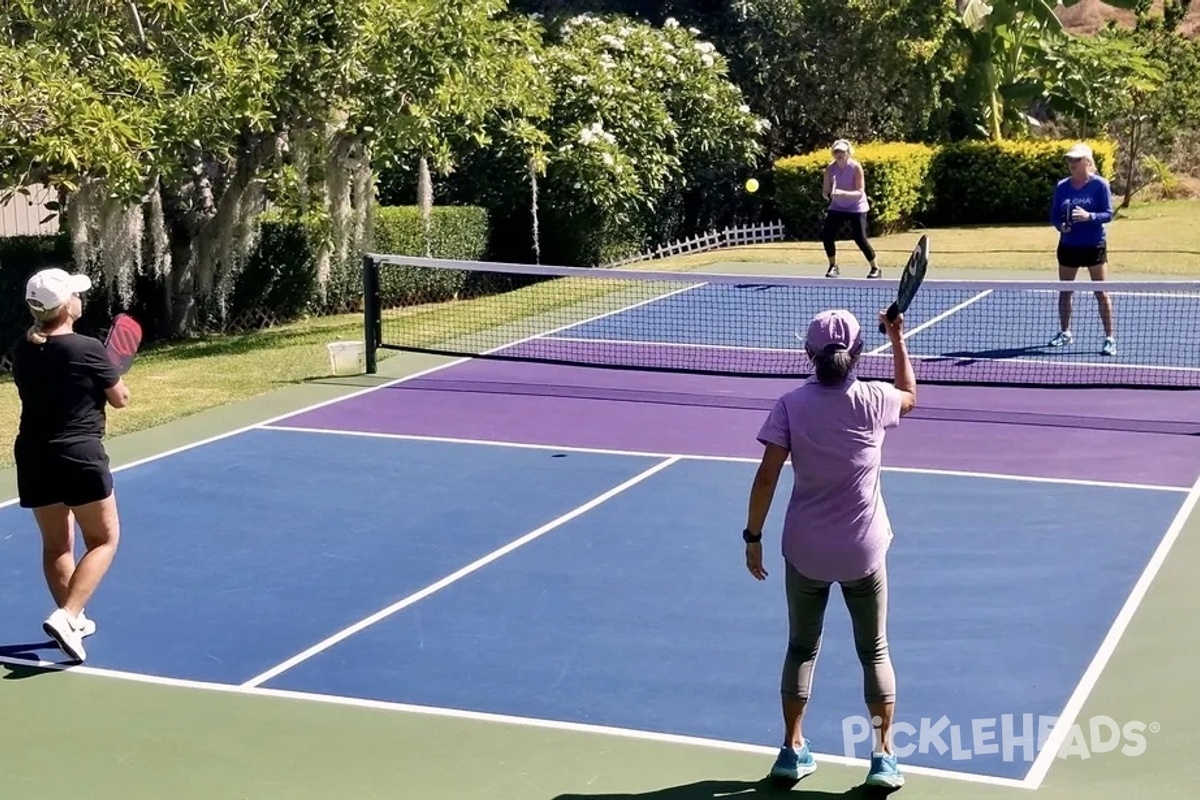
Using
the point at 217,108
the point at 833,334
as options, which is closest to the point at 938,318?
the point at 217,108

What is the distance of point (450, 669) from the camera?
788 centimetres

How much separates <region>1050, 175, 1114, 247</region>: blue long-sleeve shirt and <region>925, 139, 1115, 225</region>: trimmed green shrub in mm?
12721

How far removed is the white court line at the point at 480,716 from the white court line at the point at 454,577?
242mm

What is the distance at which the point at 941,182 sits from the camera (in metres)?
28.6

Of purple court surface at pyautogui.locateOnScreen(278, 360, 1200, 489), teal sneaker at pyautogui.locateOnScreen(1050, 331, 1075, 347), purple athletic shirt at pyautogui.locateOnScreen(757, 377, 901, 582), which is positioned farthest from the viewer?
teal sneaker at pyautogui.locateOnScreen(1050, 331, 1075, 347)

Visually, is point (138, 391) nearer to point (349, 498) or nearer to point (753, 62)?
point (349, 498)

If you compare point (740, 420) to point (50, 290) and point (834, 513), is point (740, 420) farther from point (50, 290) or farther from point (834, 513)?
point (834, 513)

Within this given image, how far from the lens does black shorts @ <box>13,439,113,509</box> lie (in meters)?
7.97

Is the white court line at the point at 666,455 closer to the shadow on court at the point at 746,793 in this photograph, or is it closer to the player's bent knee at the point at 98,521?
the player's bent knee at the point at 98,521

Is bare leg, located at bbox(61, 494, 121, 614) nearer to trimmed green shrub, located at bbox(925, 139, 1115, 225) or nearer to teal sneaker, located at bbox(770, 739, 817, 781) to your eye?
teal sneaker, located at bbox(770, 739, 817, 781)

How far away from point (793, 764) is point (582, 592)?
2.82 m

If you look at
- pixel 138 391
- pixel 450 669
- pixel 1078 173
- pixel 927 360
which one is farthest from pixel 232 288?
pixel 450 669

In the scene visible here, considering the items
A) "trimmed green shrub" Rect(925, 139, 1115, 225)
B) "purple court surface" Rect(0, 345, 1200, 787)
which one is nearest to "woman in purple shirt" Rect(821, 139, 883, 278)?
"purple court surface" Rect(0, 345, 1200, 787)

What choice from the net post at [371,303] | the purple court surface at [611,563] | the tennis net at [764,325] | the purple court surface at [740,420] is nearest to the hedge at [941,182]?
the tennis net at [764,325]
